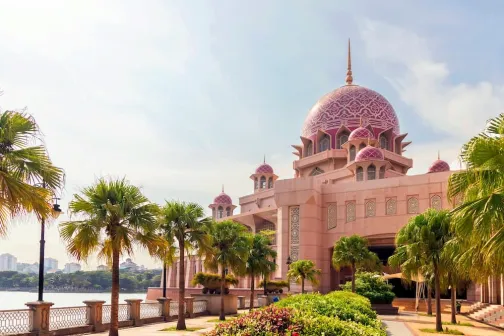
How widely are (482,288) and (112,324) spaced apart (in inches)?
1065

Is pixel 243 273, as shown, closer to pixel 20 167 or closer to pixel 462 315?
pixel 462 315

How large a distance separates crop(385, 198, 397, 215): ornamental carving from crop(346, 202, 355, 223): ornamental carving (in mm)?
3060

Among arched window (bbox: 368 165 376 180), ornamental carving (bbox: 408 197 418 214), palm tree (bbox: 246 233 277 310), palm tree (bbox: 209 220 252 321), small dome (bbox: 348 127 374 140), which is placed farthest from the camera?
small dome (bbox: 348 127 374 140)

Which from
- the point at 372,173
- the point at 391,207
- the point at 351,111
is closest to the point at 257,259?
Result: the point at 391,207

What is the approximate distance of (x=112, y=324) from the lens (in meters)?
18.8

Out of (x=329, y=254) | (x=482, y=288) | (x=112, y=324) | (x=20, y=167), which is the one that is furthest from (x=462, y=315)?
(x=20, y=167)

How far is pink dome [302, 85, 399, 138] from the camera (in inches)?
2406

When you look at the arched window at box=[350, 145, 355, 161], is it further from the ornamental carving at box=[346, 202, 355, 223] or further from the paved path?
the paved path

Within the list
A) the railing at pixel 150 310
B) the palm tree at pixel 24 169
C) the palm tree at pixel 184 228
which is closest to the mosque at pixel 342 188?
the railing at pixel 150 310

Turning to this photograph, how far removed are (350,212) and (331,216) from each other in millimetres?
1948

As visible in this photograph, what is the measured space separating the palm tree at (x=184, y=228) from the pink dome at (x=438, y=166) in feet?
131

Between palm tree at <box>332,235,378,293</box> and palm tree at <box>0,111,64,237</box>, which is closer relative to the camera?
palm tree at <box>0,111,64,237</box>

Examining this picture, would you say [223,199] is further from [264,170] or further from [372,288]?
[372,288]

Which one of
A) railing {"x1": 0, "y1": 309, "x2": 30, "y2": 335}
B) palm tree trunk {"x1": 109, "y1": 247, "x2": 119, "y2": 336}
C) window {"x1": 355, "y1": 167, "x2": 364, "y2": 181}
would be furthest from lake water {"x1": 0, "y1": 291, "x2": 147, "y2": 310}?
palm tree trunk {"x1": 109, "y1": 247, "x2": 119, "y2": 336}
